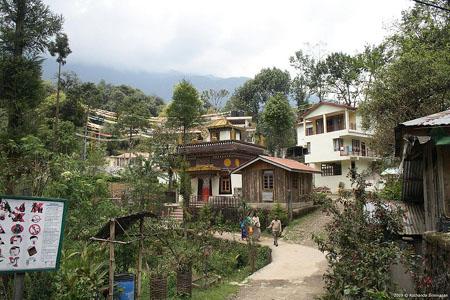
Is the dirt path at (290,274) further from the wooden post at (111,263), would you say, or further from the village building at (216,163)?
the village building at (216,163)

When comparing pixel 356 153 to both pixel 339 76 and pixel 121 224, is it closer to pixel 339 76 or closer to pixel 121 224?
pixel 339 76

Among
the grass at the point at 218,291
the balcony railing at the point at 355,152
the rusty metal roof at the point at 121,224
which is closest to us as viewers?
the rusty metal roof at the point at 121,224

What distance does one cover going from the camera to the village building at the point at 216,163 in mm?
30156

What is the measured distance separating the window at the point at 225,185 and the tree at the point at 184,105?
519cm

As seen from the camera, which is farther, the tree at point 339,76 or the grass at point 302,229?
the tree at point 339,76

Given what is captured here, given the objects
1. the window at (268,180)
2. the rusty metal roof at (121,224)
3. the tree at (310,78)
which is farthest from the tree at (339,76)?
the rusty metal roof at (121,224)

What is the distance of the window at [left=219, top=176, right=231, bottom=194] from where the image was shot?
102 ft

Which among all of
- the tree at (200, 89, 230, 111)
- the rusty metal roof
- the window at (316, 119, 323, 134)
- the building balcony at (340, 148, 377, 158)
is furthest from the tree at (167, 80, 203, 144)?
the tree at (200, 89, 230, 111)

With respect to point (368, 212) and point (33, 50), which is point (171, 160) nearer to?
point (33, 50)

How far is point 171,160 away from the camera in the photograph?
1122 inches

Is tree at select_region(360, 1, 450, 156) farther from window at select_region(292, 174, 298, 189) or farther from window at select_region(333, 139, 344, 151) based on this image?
window at select_region(333, 139, 344, 151)

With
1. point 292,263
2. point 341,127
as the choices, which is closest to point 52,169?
point 292,263

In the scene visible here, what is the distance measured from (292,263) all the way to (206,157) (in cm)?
1830

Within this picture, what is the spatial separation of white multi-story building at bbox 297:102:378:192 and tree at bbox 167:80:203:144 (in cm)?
1312
